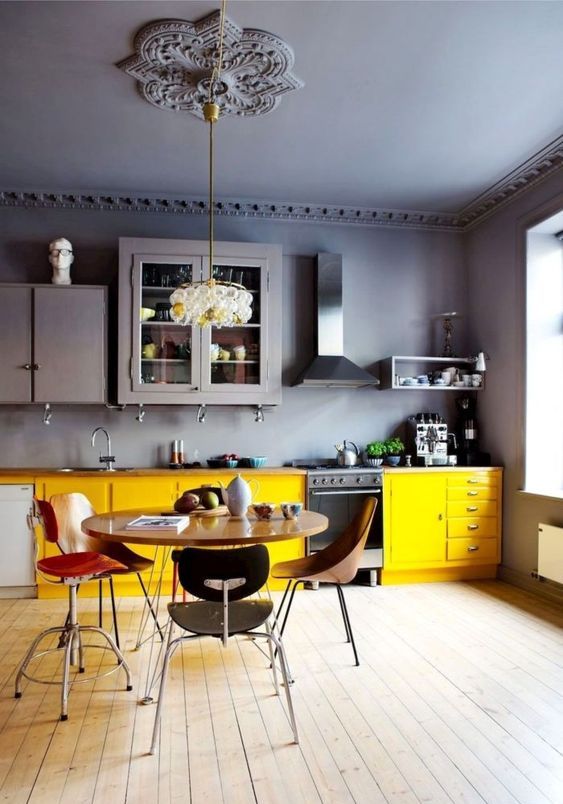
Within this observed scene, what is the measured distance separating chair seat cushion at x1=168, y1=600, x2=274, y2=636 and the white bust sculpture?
9.67 ft

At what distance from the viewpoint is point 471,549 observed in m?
4.44

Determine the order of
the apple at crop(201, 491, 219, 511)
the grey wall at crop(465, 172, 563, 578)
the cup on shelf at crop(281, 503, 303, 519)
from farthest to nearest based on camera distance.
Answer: the grey wall at crop(465, 172, 563, 578), the apple at crop(201, 491, 219, 511), the cup on shelf at crop(281, 503, 303, 519)

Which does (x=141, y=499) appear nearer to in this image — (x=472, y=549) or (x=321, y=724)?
(x=321, y=724)

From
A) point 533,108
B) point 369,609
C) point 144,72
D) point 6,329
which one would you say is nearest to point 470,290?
point 533,108

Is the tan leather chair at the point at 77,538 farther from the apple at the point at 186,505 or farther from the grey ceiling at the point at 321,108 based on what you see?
the grey ceiling at the point at 321,108

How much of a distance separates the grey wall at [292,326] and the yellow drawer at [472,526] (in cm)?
96

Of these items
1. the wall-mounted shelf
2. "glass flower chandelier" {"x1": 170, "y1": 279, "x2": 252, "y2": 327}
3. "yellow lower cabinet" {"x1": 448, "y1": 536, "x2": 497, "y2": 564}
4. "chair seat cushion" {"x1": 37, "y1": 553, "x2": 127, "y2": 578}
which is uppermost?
"glass flower chandelier" {"x1": 170, "y1": 279, "x2": 252, "y2": 327}

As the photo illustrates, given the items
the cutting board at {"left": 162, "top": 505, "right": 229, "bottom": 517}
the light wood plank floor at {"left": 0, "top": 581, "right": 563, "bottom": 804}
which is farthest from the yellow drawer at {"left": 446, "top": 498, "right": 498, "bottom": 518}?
the cutting board at {"left": 162, "top": 505, "right": 229, "bottom": 517}

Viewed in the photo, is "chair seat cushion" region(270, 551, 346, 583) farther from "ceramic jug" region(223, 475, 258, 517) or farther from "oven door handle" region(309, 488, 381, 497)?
"oven door handle" region(309, 488, 381, 497)

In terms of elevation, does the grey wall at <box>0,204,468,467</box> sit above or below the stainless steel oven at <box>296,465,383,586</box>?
above

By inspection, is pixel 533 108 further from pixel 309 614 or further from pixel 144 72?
pixel 309 614

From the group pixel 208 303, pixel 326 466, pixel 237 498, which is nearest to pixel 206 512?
pixel 237 498

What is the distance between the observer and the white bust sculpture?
14.2 ft

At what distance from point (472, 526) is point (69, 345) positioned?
136 inches
